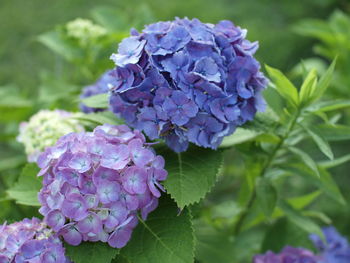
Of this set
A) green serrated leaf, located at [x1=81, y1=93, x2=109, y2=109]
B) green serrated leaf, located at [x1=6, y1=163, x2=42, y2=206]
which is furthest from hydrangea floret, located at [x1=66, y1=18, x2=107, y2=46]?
green serrated leaf, located at [x1=6, y1=163, x2=42, y2=206]

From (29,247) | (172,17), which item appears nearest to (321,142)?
(29,247)

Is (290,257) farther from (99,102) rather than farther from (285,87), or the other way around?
(99,102)

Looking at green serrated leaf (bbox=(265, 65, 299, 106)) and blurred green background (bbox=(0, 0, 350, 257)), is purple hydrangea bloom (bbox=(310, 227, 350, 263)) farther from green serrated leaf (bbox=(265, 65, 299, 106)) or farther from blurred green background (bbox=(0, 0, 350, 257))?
blurred green background (bbox=(0, 0, 350, 257))

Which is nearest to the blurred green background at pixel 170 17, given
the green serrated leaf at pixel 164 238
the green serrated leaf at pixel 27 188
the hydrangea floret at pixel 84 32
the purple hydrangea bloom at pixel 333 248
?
the hydrangea floret at pixel 84 32

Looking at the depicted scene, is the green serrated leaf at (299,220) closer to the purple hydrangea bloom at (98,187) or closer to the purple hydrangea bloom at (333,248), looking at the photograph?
the purple hydrangea bloom at (333,248)

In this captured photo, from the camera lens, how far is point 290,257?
160 cm

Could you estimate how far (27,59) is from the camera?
385 cm

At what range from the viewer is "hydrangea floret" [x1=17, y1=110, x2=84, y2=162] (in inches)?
64.7

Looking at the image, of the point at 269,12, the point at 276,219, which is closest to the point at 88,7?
the point at 269,12

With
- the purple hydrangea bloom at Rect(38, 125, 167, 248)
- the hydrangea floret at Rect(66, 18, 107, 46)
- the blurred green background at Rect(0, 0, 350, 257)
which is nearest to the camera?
the purple hydrangea bloom at Rect(38, 125, 167, 248)

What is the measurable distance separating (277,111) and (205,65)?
0.44 m

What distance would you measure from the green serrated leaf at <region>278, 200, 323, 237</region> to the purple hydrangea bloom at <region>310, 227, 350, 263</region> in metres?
0.22

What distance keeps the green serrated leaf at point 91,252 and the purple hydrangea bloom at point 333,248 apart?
864 mm

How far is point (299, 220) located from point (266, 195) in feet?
0.46
